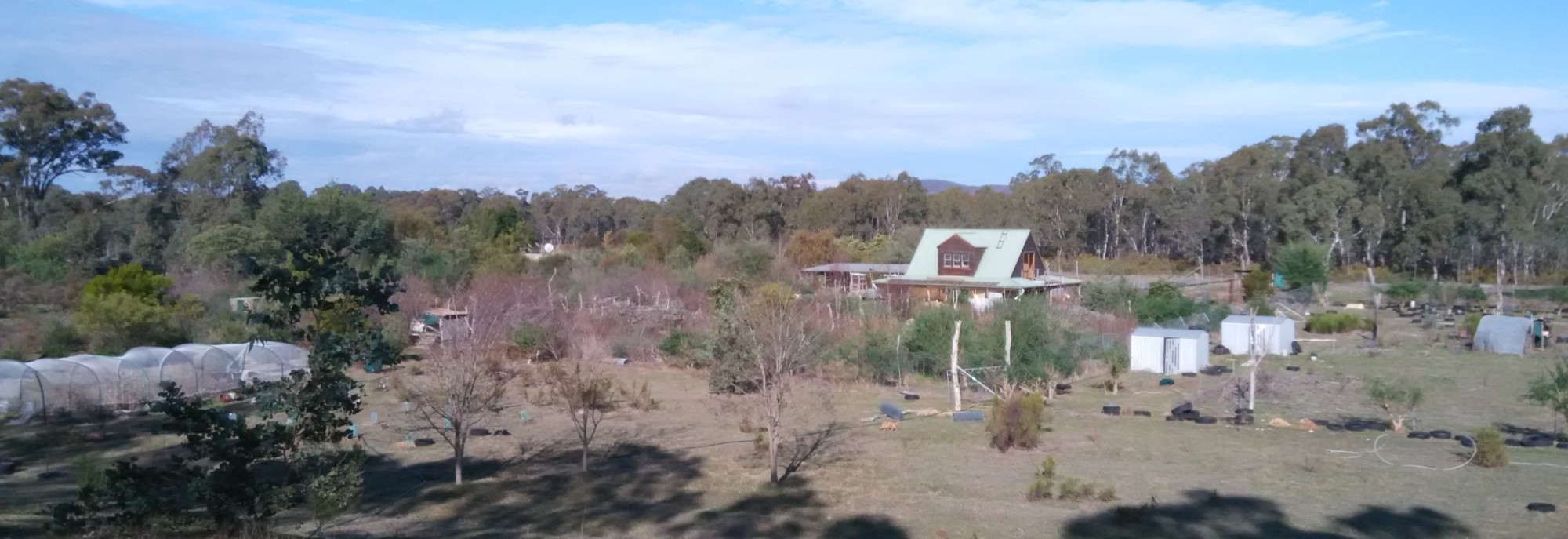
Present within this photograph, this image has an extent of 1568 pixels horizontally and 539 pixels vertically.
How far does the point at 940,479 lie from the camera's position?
15.0m

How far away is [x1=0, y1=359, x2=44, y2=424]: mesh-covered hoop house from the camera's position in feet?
62.7

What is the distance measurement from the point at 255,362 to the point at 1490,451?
78.2 ft

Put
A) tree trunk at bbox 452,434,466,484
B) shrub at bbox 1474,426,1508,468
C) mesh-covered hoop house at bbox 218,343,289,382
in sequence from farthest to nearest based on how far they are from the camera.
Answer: mesh-covered hoop house at bbox 218,343,289,382 < shrub at bbox 1474,426,1508,468 < tree trunk at bbox 452,434,466,484

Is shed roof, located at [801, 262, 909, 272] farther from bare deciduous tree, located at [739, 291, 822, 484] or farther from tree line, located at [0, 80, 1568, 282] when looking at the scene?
bare deciduous tree, located at [739, 291, 822, 484]

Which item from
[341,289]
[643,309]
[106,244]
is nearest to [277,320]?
[341,289]

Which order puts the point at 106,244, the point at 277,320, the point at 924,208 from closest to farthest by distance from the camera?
the point at 277,320 < the point at 106,244 < the point at 924,208

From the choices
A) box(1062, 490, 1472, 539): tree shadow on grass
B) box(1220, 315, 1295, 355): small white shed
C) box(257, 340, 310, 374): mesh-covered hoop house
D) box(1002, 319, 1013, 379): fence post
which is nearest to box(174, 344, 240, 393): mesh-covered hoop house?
box(257, 340, 310, 374): mesh-covered hoop house

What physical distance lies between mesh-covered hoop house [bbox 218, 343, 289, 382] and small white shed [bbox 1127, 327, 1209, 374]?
2135cm

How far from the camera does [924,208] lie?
73312 millimetres

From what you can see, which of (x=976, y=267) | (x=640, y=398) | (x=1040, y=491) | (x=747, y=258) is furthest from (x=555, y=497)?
(x=747, y=258)

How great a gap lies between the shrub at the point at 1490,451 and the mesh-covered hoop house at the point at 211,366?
76.7 ft

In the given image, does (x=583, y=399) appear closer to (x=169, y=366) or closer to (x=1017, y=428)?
(x=1017, y=428)

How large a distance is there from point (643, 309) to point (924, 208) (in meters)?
42.0

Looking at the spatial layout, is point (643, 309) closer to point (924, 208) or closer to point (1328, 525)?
point (1328, 525)
